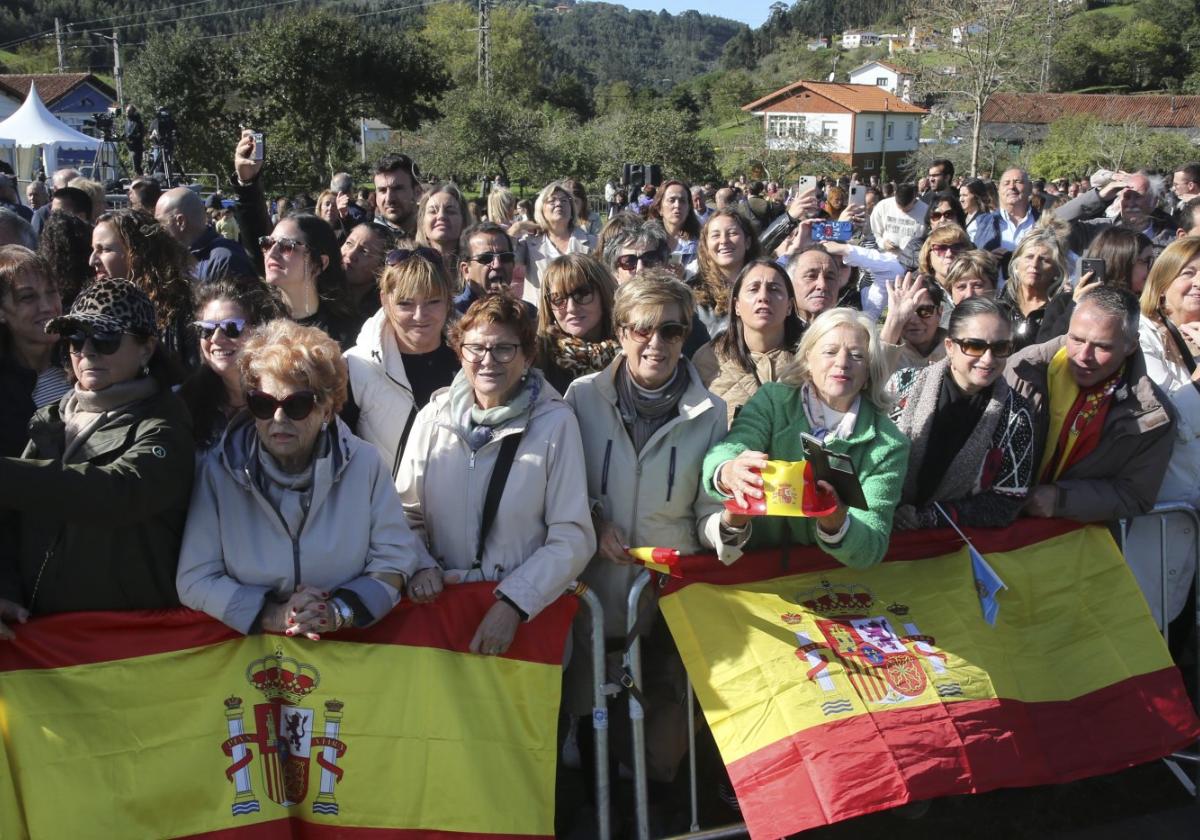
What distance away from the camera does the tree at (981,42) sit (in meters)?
32.2

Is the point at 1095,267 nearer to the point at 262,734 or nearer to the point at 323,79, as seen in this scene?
the point at 262,734

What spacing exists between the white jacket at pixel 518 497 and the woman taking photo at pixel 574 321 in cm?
88

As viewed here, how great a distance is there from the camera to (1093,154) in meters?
40.4

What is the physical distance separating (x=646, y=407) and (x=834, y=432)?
69cm

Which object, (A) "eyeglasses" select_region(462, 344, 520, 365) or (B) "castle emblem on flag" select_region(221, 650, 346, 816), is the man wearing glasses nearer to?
(A) "eyeglasses" select_region(462, 344, 520, 365)

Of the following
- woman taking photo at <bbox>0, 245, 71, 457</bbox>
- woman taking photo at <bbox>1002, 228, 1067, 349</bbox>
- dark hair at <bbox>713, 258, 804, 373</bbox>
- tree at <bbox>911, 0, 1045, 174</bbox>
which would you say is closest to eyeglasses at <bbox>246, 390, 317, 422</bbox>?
woman taking photo at <bbox>0, 245, 71, 457</bbox>

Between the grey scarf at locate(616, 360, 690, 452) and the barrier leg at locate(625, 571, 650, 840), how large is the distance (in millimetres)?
525

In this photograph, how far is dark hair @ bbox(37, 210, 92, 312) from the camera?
5.15 meters

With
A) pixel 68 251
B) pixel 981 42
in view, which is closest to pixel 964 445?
pixel 68 251

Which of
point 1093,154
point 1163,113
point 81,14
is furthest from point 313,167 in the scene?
point 81,14

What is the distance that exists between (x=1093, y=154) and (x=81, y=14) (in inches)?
4819

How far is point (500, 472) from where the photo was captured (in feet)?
11.1

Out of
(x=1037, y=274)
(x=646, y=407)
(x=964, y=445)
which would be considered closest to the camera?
(x=646, y=407)

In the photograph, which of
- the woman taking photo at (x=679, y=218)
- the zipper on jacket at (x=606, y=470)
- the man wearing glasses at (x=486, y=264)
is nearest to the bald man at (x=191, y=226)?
the man wearing glasses at (x=486, y=264)
